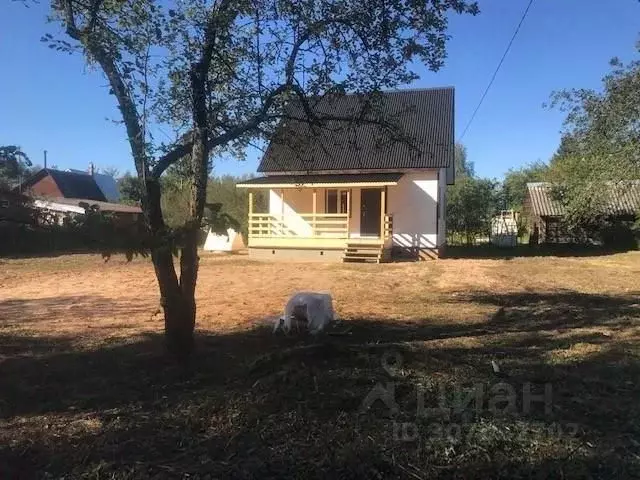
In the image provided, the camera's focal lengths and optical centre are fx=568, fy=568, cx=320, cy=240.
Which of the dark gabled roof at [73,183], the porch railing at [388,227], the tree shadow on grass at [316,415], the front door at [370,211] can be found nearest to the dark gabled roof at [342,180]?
the front door at [370,211]

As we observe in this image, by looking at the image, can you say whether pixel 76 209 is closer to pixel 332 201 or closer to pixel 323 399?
pixel 332 201

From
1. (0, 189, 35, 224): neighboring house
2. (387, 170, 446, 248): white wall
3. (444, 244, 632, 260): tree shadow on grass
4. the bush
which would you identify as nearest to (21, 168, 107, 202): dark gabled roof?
(387, 170, 446, 248): white wall

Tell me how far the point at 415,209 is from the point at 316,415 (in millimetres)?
20033

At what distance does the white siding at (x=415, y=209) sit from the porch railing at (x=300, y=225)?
230 centimetres

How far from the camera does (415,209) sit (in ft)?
76.5

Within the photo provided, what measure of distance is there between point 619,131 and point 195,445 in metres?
16.6

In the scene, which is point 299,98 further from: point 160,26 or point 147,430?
point 147,430

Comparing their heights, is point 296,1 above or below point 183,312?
above

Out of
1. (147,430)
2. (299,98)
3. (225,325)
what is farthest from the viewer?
(225,325)

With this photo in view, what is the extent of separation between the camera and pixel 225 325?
28.9ft

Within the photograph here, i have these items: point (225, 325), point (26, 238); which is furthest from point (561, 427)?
point (225, 325)

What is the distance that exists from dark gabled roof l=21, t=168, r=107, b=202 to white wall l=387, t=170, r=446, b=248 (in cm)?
2734

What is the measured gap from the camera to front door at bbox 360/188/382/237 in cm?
2412

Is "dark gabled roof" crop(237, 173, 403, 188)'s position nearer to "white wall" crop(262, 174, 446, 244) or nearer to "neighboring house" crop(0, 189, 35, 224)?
"white wall" crop(262, 174, 446, 244)
